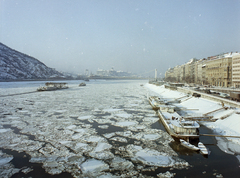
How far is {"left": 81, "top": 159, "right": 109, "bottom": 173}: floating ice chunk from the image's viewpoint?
22.9 feet

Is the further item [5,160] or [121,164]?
[5,160]

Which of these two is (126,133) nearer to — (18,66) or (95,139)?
(95,139)

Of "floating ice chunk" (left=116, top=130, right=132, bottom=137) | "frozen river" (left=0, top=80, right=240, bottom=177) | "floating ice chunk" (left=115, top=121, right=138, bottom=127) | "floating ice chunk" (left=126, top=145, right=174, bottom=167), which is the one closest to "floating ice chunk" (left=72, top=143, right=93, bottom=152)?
"frozen river" (left=0, top=80, right=240, bottom=177)

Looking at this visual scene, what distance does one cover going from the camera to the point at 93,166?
7219mm

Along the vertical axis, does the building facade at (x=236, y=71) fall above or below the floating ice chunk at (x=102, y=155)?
above

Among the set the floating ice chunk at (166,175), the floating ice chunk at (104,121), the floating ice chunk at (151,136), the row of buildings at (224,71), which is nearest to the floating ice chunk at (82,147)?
the floating ice chunk at (151,136)

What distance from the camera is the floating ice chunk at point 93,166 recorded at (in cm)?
697

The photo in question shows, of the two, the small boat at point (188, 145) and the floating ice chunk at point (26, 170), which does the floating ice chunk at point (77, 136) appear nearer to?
the floating ice chunk at point (26, 170)

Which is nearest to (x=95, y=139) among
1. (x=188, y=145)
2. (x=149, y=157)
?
(x=149, y=157)

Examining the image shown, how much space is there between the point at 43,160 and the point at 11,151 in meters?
2.18

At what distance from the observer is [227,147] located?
9.44 meters

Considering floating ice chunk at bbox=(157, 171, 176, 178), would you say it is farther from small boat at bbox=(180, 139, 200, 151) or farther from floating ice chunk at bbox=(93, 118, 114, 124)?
floating ice chunk at bbox=(93, 118, 114, 124)

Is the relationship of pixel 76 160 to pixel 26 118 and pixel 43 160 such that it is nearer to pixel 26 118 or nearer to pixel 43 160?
pixel 43 160

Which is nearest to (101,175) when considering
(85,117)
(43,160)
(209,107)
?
(43,160)
